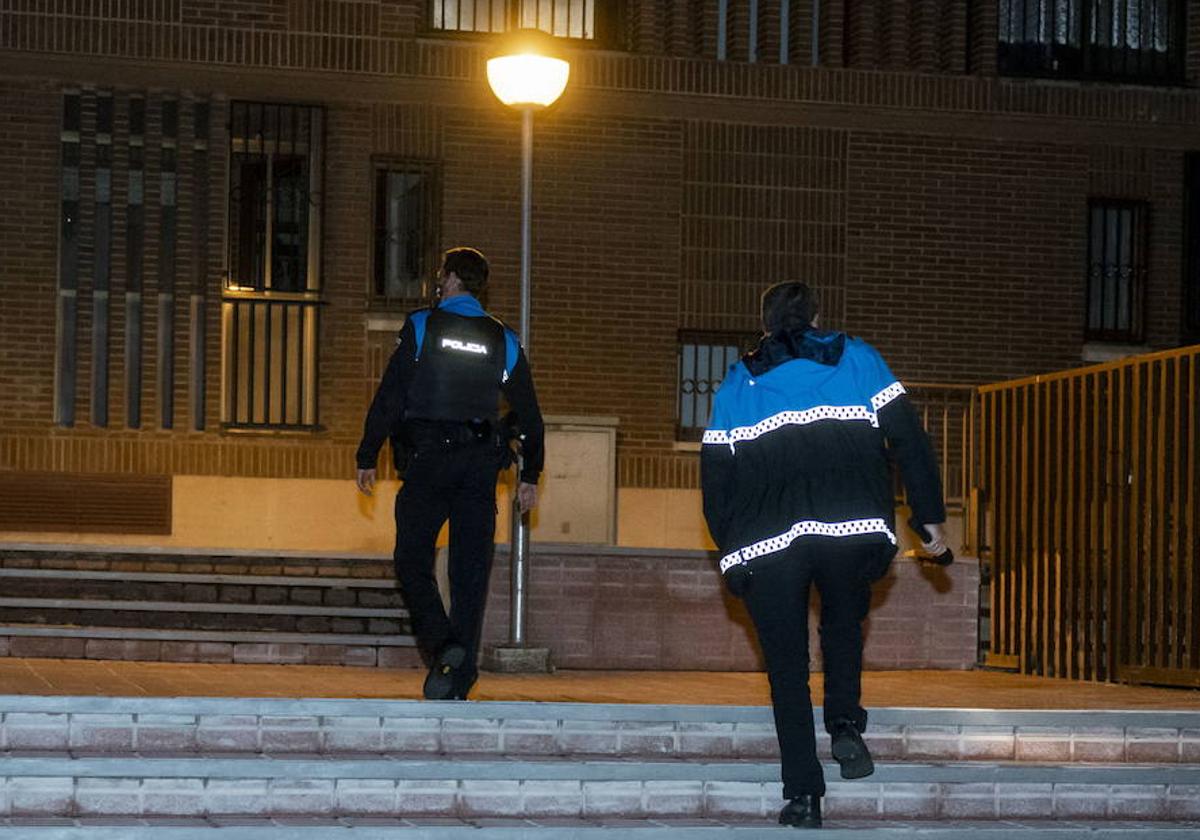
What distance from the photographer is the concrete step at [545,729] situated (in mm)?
8141

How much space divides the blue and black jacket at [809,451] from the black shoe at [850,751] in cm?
69

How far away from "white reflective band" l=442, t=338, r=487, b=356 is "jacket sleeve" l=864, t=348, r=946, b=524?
1949 mm

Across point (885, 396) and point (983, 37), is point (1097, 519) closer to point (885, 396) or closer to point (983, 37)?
point (885, 396)

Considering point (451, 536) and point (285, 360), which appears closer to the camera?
point (451, 536)

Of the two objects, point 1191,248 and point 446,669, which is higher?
point 1191,248

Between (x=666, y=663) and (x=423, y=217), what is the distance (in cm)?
712

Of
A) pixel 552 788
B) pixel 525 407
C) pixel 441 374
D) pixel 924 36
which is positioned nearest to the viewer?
pixel 552 788

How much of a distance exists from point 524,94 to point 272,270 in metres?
6.38

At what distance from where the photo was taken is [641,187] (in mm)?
19031

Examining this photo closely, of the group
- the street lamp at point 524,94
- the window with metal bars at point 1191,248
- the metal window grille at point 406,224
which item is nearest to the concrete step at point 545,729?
the street lamp at point 524,94

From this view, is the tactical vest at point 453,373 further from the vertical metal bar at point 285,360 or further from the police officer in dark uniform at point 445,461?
the vertical metal bar at point 285,360

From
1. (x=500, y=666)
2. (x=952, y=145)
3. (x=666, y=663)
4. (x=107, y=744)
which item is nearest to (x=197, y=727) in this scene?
(x=107, y=744)

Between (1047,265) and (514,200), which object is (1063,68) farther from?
(514,200)

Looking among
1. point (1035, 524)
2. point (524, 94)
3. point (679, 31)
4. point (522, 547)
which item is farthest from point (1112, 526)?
point (679, 31)
